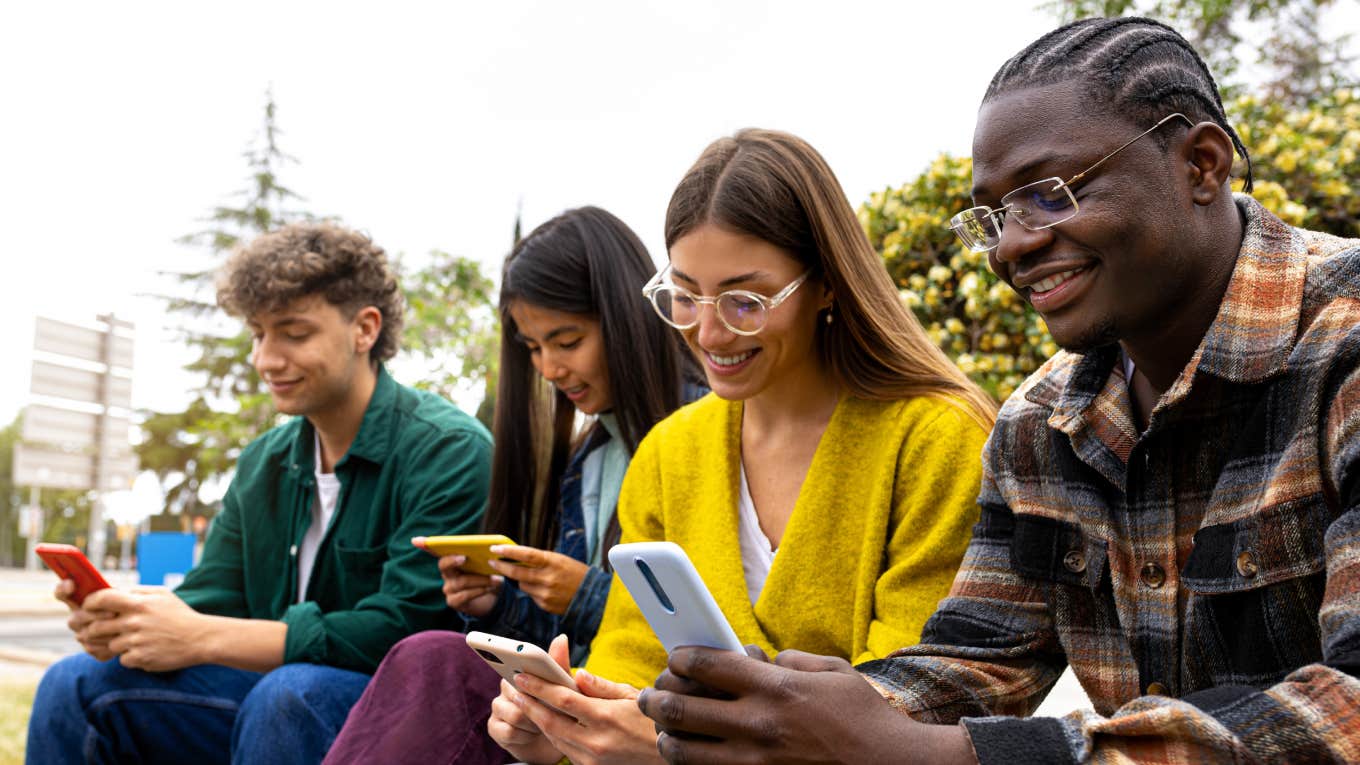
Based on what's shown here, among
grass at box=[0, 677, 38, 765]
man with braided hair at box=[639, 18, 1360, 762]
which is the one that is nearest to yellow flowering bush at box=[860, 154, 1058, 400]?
man with braided hair at box=[639, 18, 1360, 762]

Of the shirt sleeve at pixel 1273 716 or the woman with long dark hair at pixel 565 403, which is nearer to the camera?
the shirt sleeve at pixel 1273 716

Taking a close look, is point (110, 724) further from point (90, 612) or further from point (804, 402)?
point (804, 402)

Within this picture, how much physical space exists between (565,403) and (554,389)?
0.06m

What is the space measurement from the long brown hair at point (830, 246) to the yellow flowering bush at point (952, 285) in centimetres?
220

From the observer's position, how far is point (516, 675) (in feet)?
6.44

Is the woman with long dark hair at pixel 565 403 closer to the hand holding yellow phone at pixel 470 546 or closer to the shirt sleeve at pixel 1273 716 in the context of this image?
the hand holding yellow phone at pixel 470 546

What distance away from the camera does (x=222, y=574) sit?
3.75 metres

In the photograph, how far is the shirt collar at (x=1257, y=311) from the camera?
58.4 inches

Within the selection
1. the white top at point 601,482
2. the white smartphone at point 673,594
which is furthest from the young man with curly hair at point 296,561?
the white smartphone at point 673,594

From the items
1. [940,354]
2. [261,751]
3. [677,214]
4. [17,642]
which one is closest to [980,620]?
[940,354]

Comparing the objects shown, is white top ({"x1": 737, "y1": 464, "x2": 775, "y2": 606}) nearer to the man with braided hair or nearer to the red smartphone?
the man with braided hair

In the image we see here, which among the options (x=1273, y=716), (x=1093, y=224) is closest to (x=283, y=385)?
(x=1093, y=224)

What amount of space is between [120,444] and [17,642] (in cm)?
419

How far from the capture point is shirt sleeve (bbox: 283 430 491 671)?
300 cm
